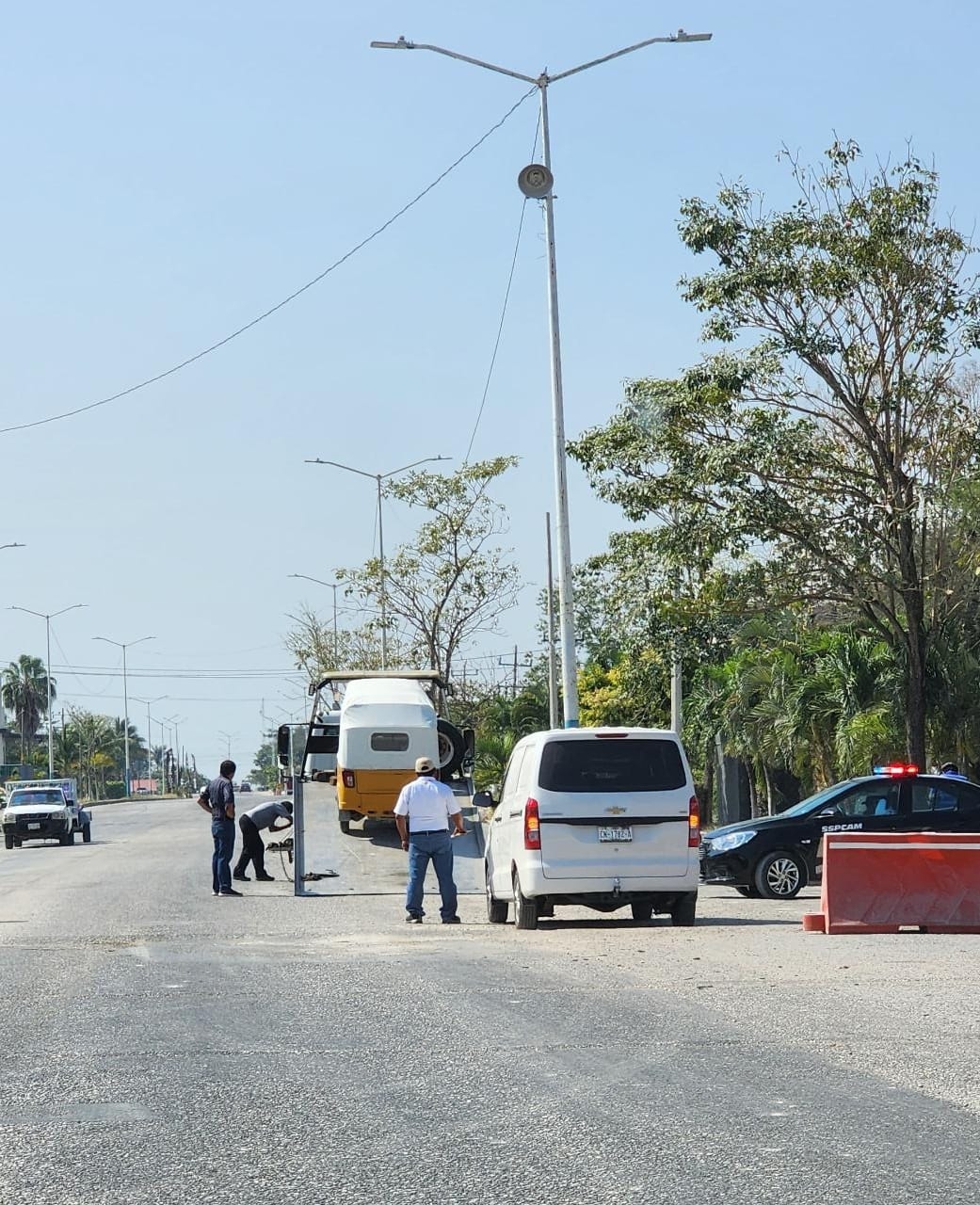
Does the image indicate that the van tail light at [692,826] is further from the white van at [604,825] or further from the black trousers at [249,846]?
the black trousers at [249,846]

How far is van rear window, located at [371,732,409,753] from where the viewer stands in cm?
2541

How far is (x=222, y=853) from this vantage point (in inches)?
886

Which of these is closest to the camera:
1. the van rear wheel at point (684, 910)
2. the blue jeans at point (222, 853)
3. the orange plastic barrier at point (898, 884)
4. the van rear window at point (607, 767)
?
the orange plastic barrier at point (898, 884)

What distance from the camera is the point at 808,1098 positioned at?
7.18 meters

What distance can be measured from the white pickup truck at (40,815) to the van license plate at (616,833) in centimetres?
3196

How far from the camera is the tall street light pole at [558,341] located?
27.2m

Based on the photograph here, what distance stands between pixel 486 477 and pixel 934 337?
30.0m

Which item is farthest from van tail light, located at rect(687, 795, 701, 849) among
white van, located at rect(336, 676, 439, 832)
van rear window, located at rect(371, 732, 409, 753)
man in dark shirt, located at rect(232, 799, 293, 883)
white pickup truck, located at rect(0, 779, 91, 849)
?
white pickup truck, located at rect(0, 779, 91, 849)

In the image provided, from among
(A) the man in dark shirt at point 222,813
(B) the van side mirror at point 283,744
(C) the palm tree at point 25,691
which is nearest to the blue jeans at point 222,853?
(A) the man in dark shirt at point 222,813

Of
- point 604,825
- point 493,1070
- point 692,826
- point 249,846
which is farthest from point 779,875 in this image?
point 493,1070

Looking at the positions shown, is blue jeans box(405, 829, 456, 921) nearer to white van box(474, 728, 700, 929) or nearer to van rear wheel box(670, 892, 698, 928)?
white van box(474, 728, 700, 929)

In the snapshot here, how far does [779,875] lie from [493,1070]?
1430 cm

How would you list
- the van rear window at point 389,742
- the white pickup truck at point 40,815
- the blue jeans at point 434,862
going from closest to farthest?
the blue jeans at point 434,862 < the van rear window at point 389,742 < the white pickup truck at point 40,815

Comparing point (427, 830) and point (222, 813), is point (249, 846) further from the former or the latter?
point (427, 830)
